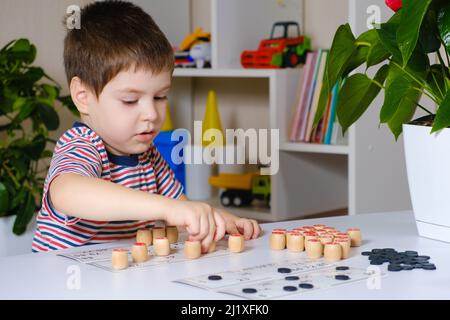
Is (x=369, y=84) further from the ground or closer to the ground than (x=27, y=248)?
further from the ground

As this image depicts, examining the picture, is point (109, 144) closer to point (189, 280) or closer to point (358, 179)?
point (189, 280)

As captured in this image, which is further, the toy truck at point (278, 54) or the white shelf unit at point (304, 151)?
the toy truck at point (278, 54)

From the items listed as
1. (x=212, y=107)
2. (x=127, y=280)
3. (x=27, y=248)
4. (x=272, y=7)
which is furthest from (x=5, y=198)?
(x=127, y=280)

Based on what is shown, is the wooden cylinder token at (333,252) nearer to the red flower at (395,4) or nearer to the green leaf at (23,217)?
the red flower at (395,4)

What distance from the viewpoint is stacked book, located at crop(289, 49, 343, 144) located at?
2.28 meters

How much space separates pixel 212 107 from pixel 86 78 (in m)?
1.38

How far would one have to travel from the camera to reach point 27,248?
6.55 ft

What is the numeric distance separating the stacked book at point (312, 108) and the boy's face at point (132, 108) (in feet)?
3.86

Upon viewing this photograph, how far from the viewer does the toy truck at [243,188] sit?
2486 mm

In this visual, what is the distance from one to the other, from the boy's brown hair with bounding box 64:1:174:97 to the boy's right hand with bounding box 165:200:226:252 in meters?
0.30

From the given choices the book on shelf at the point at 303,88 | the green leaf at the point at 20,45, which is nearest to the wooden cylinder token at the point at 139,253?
the green leaf at the point at 20,45

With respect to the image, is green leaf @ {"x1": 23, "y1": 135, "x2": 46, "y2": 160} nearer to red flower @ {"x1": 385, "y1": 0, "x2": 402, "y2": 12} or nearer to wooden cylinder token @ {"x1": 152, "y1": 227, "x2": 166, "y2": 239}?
wooden cylinder token @ {"x1": 152, "y1": 227, "x2": 166, "y2": 239}

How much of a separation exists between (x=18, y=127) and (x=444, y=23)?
1.52 m

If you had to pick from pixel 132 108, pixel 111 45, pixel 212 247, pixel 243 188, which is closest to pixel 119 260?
pixel 212 247
